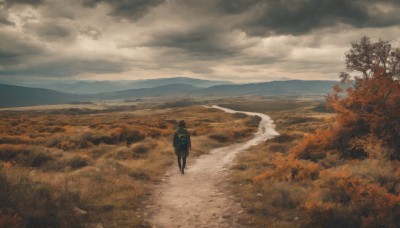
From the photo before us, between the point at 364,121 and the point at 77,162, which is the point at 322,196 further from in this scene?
the point at 77,162

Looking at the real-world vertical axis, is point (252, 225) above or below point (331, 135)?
below

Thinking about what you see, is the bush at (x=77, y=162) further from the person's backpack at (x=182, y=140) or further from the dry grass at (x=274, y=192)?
the dry grass at (x=274, y=192)

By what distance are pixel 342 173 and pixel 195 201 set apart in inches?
205

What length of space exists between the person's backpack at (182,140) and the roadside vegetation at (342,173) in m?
3.13

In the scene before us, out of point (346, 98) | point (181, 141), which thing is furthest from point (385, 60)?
point (181, 141)

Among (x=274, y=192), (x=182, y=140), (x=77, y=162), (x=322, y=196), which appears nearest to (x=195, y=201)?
(x=274, y=192)

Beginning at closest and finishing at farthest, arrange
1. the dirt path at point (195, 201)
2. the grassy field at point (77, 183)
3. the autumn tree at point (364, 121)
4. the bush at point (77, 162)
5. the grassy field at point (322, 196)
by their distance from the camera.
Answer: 1. the grassy field at point (77, 183)
2. the grassy field at point (322, 196)
3. the dirt path at point (195, 201)
4. the autumn tree at point (364, 121)
5. the bush at point (77, 162)

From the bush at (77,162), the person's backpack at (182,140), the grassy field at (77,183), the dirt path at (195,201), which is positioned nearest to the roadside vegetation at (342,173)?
the dirt path at (195,201)

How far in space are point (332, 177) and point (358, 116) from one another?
Result: 7.36 m

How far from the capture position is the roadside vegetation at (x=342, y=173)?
8516mm

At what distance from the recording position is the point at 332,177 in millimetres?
10578

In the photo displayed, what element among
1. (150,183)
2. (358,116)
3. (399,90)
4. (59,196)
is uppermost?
(399,90)

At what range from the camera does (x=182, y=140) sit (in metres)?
16.7

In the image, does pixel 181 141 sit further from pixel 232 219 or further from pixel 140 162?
pixel 232 219
